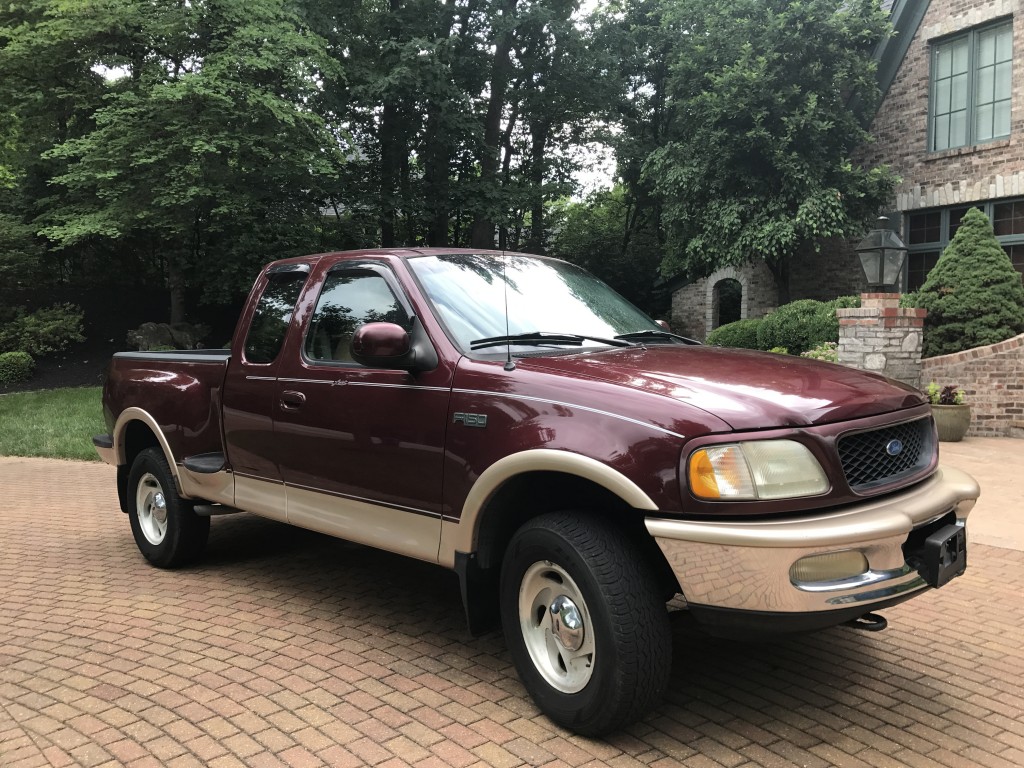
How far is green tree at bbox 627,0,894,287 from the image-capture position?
60.4 feet

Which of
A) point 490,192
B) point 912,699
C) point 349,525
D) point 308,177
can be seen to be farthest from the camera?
point 490,192

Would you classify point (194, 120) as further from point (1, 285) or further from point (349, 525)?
point (349, 525)

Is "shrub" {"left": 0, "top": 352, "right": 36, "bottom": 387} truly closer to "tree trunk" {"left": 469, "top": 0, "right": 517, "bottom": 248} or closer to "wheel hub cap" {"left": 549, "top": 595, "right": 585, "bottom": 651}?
"tree trunk" {"left": 469, "top": 0, "right": 517, "bottom": 248}

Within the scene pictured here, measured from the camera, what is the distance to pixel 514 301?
4074mm

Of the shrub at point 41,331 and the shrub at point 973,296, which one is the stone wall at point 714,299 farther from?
the shrub at point 41,331

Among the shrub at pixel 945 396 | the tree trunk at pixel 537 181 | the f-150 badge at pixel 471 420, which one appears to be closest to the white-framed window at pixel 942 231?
the shrub at pixel 945 396

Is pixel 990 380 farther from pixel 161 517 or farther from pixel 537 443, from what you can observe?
pixel 161 517

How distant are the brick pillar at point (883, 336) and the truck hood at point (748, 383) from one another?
27.7 feet

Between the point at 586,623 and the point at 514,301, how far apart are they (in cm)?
167

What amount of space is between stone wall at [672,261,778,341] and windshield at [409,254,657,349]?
61.5 ft

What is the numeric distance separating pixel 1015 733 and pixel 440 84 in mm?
19269

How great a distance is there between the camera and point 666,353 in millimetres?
3785

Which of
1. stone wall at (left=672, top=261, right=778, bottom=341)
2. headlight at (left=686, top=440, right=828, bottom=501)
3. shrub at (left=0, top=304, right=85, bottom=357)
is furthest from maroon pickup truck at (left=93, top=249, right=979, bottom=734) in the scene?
stone wall at (left=672, top=261, right=778, bottom=341)


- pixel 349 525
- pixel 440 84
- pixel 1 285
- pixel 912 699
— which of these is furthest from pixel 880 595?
pixel 1 285
